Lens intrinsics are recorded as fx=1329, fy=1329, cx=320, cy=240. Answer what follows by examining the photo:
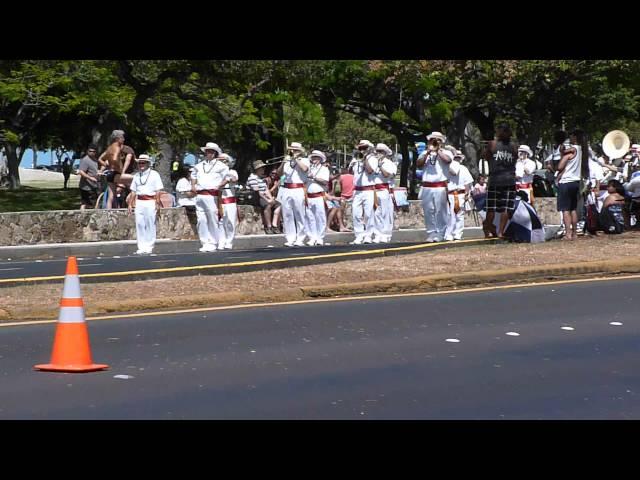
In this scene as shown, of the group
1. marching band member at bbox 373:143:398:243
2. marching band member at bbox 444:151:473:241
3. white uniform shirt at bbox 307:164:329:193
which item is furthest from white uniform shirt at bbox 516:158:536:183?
white uniform shirt at bbox 307:164:329:193

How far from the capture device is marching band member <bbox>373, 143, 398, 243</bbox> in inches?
933

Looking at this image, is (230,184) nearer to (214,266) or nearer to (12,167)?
(214,266)

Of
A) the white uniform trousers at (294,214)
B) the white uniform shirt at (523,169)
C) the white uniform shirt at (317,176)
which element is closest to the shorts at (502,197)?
the white uniform shirt at (523,169)

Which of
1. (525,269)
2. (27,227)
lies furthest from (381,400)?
(27,227)

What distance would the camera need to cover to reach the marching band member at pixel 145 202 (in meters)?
21.6

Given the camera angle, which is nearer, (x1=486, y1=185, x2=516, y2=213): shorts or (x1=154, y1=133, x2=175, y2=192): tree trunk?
(x1=486, y1=185, x2=516, y2=213): shorts

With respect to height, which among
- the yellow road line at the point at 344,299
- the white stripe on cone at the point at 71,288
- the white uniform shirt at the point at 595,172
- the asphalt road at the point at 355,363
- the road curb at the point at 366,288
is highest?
the white uniform shirt at the point at 595,172

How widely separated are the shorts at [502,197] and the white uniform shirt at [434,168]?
2406mm

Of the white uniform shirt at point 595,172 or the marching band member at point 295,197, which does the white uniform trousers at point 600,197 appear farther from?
the marching band member at point 295,197

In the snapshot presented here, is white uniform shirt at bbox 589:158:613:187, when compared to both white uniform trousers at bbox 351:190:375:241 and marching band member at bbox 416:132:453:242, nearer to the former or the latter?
marching band member at bbox 416:132:453:242

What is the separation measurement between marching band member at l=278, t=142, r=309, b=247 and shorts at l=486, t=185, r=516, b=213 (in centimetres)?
539

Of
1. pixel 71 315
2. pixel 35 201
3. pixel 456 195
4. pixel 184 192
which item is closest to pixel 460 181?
pixel 456 195

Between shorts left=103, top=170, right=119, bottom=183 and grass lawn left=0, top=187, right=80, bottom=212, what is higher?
shorts left=103, top=170, right=119, bottom=183
